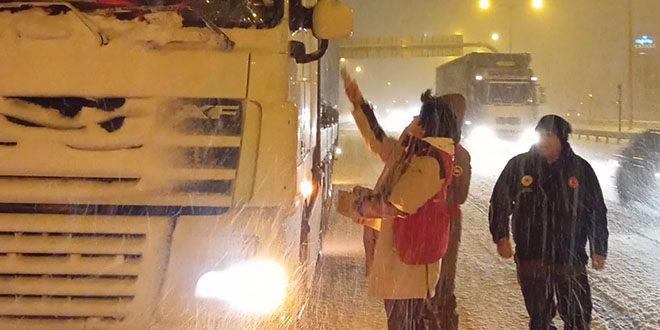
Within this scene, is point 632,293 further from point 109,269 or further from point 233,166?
point 109,269

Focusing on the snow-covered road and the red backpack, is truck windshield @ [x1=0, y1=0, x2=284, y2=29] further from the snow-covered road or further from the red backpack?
the snow-covered road

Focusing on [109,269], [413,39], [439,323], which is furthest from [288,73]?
[413,39]

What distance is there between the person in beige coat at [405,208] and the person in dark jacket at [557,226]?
2.77ft

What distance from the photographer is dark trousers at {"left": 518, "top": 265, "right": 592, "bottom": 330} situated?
13.3 feet

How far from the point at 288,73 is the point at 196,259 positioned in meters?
1.11

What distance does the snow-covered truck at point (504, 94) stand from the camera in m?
28.2

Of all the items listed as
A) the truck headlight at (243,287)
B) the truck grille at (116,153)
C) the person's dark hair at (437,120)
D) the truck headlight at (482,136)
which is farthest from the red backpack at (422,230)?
the truck headlight at (482,136)

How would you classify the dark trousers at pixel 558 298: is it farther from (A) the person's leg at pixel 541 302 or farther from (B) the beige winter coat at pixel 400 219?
(B) the beige winter coat at pixel 400 219

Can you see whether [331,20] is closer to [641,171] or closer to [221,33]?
[221,33]

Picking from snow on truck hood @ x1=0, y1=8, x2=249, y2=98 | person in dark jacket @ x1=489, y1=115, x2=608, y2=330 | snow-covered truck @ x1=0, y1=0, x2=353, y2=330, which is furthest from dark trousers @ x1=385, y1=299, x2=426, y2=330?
snow on truck hood @ x1=0, y1=8, x2=249, y2=98

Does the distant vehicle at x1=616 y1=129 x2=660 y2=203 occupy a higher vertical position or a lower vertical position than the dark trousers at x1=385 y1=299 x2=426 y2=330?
higher

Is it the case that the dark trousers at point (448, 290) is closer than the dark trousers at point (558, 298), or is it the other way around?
the dark trousers at point (558, 298)

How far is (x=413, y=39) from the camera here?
53.8m

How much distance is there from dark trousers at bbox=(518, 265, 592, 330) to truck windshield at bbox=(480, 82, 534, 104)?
25.1 meters
